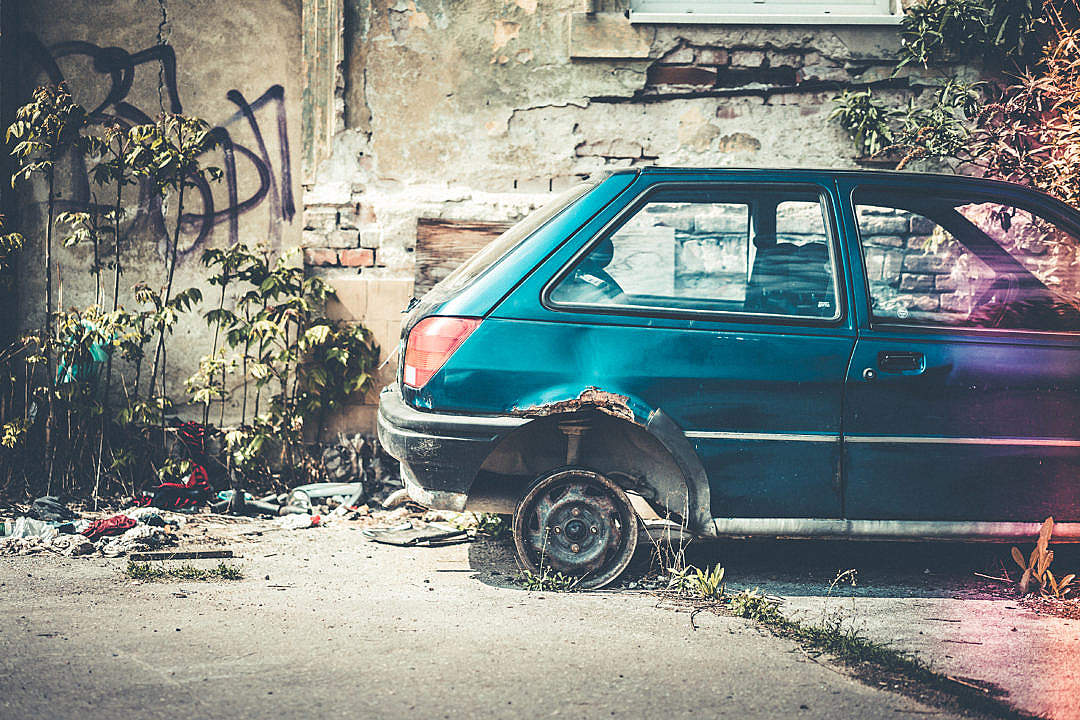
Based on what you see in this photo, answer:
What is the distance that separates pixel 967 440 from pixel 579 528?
4.95ft

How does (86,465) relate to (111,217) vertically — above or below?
below

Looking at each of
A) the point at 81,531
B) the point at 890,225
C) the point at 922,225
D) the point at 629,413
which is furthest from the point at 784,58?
the point at 81,531

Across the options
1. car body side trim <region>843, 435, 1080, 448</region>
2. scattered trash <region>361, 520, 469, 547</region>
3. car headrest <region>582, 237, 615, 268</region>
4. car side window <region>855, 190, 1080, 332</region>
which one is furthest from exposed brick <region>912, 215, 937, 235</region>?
scattered trash <region>361, 520, 469, 547</region>

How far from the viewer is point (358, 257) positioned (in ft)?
19.4

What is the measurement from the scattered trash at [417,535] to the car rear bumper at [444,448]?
84cm

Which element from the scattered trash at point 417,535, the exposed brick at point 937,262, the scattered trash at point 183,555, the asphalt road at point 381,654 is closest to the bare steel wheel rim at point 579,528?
the asphalt road at point 381,654

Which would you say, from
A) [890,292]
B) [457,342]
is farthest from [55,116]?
[890,292]

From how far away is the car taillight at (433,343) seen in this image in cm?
369

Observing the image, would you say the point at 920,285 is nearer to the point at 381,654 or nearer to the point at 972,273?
the point at 972,273

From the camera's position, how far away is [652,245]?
392 cm

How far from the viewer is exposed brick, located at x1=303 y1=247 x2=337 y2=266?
5910 millimetres

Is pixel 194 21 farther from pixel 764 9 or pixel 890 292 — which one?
pixel 890 292

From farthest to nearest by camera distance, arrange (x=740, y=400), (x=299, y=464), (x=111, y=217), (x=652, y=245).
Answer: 1. (x=299, y=464)
2. (x=111, y=217)
3. (x=652, y=245)
4. (x=740, y=400)

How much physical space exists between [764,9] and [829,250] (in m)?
Answer: 2.85
